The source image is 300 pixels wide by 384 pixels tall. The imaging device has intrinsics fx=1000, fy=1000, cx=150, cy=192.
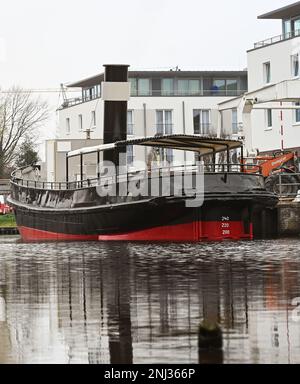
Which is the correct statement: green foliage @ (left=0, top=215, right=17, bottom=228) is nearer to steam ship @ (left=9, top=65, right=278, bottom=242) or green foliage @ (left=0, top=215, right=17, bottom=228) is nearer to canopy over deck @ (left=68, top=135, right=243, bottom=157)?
steam ship @ (left=9, top=65, right=278, bottom=242)

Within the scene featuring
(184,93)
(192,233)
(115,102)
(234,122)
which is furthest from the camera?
(184,93)

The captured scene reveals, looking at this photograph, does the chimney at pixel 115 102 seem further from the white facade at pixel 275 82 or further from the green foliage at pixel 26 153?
the green foliage at pixel 26 153

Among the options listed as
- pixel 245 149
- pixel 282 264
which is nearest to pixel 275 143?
pixel 245 149

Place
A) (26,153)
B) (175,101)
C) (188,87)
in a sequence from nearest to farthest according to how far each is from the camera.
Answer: (175,101), (188,87), (26,153)

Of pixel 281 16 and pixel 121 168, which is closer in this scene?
pixel 121 168

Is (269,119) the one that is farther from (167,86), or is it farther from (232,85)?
(232,85)

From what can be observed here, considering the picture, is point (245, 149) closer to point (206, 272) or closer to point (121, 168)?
point (121, 168)

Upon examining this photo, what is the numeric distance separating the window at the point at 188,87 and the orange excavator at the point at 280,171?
41.4 m

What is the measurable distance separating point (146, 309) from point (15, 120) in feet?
233

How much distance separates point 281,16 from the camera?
5153cm

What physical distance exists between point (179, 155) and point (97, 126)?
26.1 feet

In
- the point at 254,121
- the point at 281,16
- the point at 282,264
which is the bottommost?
the point at 282,264

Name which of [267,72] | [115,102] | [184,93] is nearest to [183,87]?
[184,93]

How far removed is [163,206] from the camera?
25.4 meters
